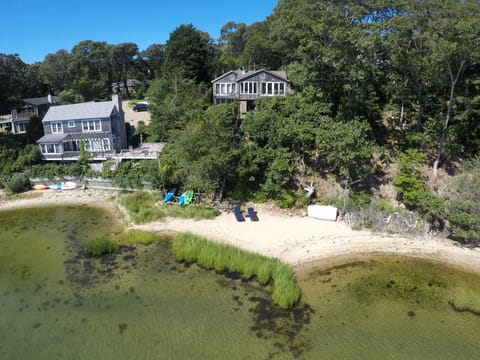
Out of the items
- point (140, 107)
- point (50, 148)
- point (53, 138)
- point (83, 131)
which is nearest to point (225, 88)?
point (83, 131)

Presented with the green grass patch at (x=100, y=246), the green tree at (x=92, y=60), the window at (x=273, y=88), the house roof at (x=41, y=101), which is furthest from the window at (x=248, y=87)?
the green tree at (x=92, y=60)

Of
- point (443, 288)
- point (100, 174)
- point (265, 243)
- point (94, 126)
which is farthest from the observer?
point (94, 126)

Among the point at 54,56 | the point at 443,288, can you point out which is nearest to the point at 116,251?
the point at 443,288

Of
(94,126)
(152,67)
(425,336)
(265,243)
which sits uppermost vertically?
(152,67)

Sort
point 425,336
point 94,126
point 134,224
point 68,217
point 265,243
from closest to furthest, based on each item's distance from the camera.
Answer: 1. point 425,336
2. point 265,243
3. point 134,224
4. point 68,217
5. point 94,126

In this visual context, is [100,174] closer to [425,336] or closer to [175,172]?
[175,172]

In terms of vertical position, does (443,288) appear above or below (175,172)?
below
